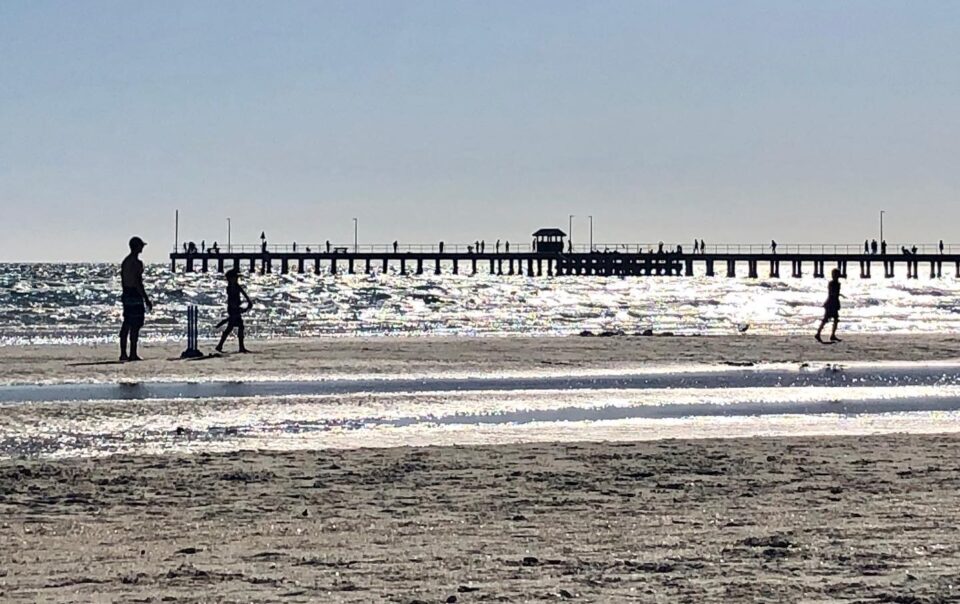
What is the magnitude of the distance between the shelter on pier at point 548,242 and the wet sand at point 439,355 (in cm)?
8319

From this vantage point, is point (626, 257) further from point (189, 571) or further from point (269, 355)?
point (189, 571)

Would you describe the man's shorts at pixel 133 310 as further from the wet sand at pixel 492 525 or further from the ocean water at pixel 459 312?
the wet sand at pixel 492 525

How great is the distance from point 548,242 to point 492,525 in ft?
349

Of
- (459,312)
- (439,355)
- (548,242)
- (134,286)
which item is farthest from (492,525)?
(548,242)

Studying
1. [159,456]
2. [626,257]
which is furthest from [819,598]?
[626,257]

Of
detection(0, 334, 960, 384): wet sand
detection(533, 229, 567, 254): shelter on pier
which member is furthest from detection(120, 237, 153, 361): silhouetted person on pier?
detection(533, 229, 567, 254): shelter on pier

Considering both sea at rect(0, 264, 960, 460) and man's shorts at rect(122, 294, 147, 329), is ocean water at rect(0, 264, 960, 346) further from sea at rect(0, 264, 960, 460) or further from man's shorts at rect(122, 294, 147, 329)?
man's shorts at rect(122, 294, 147, 329)

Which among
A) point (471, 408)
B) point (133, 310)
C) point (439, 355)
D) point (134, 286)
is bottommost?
point (471, 408)

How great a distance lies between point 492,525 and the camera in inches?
312

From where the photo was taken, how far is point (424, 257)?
112438 mm

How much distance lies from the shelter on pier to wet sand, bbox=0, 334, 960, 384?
8319cm

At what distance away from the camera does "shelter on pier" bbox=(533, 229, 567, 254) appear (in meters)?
114

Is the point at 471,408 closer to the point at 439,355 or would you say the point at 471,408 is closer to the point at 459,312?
the point at 439,355

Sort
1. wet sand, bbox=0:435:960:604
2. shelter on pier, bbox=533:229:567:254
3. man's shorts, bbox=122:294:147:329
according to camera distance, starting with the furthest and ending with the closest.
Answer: shelter on pier, bbox=533:229:567:254, man's shorts, bbox=122:294:147:329, wet sand, bbox=0:435:960:604
